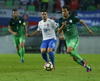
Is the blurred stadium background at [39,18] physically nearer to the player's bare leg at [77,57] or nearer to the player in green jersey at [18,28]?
the player in green jersey at [18,28]

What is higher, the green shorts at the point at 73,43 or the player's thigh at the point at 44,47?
the green shorts at the point at 73,43

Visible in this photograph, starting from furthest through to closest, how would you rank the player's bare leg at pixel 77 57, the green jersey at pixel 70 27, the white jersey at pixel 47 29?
the white jersey at pixel 47 29 → the green jersey at pixel 70 27 → the player's bare leg at pixel 77 57

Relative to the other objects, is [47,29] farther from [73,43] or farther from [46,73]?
[46,73]

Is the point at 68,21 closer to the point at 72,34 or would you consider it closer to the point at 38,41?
the point at 72,34

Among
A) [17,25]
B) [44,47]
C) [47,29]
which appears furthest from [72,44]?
[17,25]

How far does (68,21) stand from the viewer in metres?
10.6

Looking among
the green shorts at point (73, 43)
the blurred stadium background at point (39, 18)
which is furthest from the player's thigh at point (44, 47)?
the blurred stadium background at point (39, 18)

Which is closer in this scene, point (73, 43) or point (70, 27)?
point (73, 43)

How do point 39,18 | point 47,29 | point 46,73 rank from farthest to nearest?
1. point 39,18
2. point 47,29
3. point 46,73

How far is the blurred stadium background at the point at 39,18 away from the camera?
2486 cm

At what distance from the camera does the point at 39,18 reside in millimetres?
25125

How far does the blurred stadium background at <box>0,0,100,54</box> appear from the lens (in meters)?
24.9

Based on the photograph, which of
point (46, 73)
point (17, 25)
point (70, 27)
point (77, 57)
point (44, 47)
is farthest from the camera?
point (17, 25)

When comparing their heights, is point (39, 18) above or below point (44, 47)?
below
